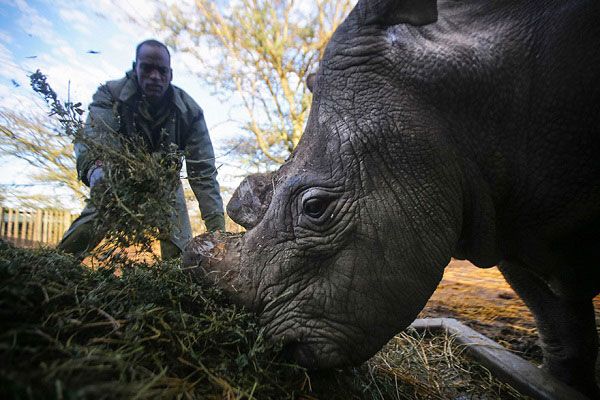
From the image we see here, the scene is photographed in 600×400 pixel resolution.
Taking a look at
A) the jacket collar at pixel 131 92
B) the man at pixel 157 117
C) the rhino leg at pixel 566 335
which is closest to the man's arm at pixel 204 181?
the man at pixel 157 117

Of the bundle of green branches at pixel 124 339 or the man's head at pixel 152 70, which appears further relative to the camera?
the man's head at pixel 152 70

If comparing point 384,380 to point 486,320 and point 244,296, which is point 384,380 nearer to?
point 244,296

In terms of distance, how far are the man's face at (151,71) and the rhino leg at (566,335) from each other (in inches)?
174

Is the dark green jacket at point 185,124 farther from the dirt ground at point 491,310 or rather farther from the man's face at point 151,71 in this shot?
the dirt ground at point 491,310

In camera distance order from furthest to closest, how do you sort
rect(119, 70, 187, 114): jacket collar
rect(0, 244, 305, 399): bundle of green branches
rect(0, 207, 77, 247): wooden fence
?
rect(0, 207, 77, 247): wooden fence, rect(119, 70, 187, 114): jacket collar, rect(0, 244, 305, 399): bundle of green branches

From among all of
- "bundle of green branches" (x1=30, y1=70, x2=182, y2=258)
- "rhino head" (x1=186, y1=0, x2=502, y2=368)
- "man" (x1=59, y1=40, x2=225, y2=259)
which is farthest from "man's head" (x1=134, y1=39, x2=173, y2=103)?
"rhino head" (x1=186, y1=0, x2=502, y2=368)

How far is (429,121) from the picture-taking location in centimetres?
202

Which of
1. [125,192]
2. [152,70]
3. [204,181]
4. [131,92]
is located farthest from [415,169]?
[152,70]

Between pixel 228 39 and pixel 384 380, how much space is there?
15.4 meters

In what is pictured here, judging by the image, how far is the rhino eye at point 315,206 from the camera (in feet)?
6.47

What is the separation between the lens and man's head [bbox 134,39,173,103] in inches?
182

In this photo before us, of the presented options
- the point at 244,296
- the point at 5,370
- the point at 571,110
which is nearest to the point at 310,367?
the point at 244,296

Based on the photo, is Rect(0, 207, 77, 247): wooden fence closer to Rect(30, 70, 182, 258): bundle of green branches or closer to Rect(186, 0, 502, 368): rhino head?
Rect(30, 70, 182, 258): bundle of green branches

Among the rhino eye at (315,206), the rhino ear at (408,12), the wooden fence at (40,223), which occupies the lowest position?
the rhino eye at (315,206)
